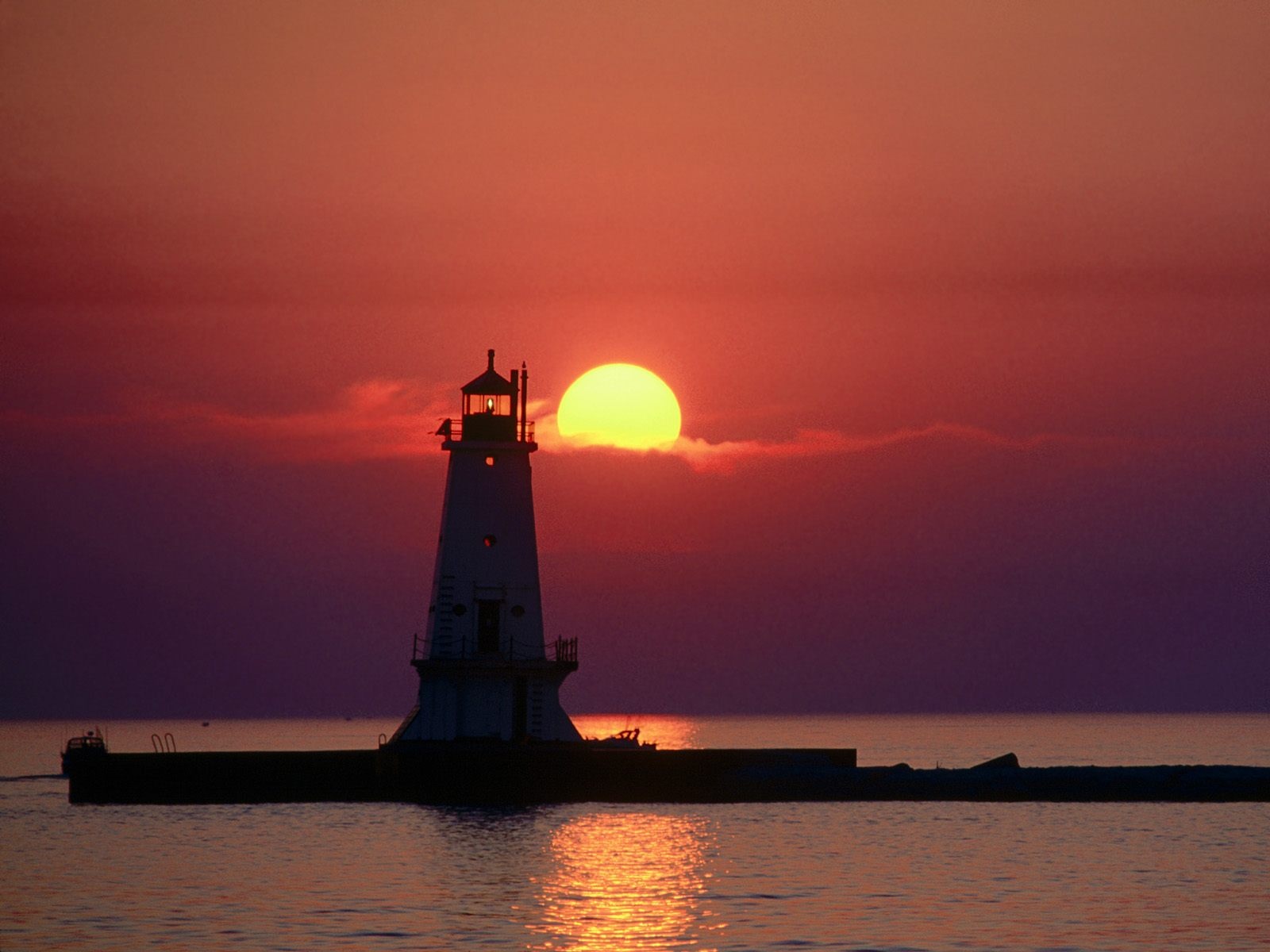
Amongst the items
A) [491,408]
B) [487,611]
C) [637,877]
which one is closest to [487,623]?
[487,611]

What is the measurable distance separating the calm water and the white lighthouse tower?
3.07m

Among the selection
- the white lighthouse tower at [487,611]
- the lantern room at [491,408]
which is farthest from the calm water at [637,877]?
the lantern room at [491,408]

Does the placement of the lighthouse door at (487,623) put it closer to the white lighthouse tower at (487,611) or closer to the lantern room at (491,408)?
the white lighthouse tower at (487,611)

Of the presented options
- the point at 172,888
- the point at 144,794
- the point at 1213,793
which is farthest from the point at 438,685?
the point at 1213,793

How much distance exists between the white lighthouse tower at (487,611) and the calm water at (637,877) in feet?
10.1

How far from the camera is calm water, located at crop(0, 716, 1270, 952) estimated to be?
3900cm

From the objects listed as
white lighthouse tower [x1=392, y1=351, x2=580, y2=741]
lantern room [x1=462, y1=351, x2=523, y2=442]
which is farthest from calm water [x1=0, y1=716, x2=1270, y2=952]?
lantern room [x1=462, y1=351, x2=523, y2=442]

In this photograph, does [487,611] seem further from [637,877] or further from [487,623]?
[637,877]

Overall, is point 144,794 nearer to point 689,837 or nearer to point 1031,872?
point 689,837

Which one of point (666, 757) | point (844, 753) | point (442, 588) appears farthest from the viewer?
point (844, 753)

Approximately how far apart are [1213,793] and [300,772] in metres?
31.7

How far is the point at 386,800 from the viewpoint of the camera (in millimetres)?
67000

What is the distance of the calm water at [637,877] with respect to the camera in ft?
128

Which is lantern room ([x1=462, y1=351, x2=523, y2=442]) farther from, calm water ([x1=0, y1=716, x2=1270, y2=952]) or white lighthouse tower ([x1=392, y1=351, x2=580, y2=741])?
calm water ([x1=0, y1=716, x2=1270, y2=952])
